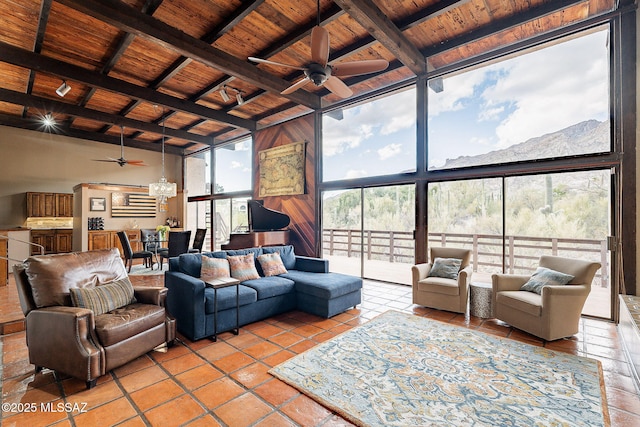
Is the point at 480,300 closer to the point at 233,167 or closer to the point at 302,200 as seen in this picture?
the point at 302,200

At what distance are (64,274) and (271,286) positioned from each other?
6.90 feet

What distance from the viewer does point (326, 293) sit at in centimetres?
381

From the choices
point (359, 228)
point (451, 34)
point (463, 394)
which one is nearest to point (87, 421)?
point (463, 394)

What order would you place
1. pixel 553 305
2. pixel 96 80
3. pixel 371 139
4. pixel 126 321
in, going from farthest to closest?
pixel 371 139
pixel 96 80
pixel 553 305
pixel 126 321

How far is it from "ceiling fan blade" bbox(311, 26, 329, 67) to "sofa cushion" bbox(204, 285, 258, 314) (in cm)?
266

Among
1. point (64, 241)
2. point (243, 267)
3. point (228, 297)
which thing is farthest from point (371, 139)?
point (64, 241)

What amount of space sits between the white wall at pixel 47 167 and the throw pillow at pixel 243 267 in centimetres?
762

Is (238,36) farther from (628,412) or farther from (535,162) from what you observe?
(628,412)

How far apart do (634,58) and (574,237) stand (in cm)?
224

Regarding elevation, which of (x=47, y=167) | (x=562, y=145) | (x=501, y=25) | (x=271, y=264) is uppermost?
(x=501, y=25)

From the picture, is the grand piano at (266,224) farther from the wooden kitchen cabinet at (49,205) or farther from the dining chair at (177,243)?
the wooden kitchen cabinet at (49,205)

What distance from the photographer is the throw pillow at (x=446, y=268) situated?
14.1 feet

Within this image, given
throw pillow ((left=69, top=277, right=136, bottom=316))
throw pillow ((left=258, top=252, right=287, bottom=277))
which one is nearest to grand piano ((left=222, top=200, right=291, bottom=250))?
throw pillow ((left=258, top=252, right=287, bottom=277))

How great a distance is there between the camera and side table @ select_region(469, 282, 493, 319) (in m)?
3.91
